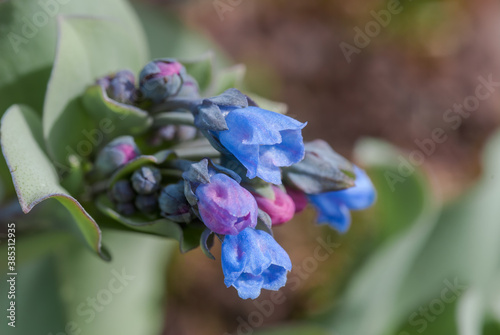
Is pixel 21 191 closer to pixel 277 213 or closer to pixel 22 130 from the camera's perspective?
pixel 22 130

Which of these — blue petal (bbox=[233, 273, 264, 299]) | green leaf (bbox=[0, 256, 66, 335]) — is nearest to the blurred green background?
green leaf (bbox=[0, 256, 66, 335])

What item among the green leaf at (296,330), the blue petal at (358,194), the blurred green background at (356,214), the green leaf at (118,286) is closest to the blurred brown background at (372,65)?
the blurred green background at (356,214)

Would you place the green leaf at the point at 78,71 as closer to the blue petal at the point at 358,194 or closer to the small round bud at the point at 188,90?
the small round bud at the point at 188,90

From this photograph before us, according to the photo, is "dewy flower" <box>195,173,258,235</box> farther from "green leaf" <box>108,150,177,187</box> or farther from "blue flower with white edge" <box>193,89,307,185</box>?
"green leaf" <box>108,150,177,187</box>

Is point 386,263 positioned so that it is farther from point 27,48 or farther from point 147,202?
point 27,48

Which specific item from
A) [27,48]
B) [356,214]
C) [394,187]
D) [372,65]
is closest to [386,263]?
[394,187]

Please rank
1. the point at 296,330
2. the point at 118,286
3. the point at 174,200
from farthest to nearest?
the point at 118,286 → the point at 296,330 → the point at 174,200

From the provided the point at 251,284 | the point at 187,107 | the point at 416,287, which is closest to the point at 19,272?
the point at 187,107
